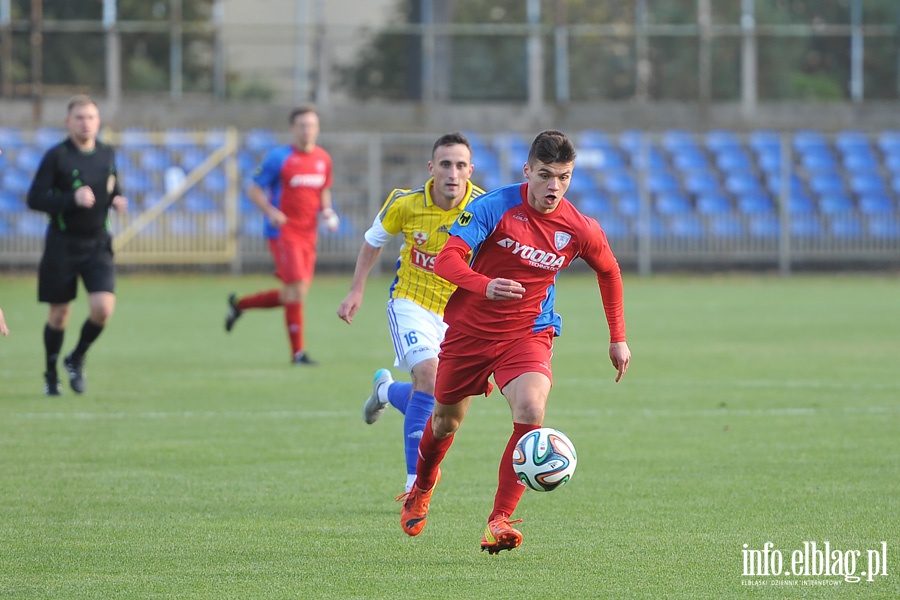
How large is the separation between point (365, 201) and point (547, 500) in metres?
20.0

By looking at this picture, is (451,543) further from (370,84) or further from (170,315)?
(370,84)

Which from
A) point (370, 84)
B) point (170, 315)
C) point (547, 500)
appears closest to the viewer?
point (547, 500)

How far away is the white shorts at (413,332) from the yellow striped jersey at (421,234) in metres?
0.07

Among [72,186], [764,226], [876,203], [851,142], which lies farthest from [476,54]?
[72,186]

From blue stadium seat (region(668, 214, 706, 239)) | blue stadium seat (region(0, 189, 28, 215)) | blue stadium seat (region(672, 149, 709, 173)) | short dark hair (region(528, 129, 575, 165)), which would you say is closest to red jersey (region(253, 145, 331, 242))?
short dark hair (region(528, 129, 575, 165))

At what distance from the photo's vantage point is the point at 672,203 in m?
27.6

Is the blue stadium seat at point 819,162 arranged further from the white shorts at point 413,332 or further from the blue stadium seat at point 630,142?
the white shorts at point 413,332

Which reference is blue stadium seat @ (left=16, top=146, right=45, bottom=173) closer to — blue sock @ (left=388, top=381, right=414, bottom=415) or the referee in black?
the referee in black

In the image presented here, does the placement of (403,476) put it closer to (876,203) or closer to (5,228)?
(5,228)

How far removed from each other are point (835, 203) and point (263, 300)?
17.1 meters

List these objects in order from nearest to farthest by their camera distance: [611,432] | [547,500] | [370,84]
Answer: [547,500]
[611,432]
[370,84]

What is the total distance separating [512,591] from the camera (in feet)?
17.3

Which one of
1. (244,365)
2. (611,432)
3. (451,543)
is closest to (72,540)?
(451,543)

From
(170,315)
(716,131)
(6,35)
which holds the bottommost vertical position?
(170,315)
